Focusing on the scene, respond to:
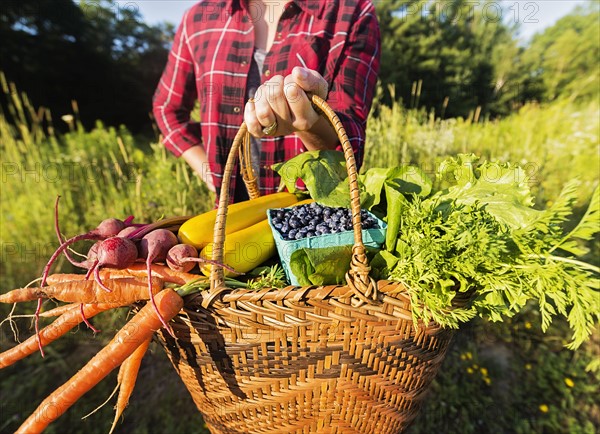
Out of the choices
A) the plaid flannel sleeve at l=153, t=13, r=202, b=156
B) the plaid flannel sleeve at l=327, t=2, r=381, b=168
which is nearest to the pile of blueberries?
the plaid flannel sleeve at l=327, t=2, r=381, b=168

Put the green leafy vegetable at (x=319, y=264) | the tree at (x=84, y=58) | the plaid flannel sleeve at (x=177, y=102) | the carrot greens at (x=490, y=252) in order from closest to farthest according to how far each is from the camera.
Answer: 1. the carrot greens at (x=490, y=252)
2. the green leafy vegetable at (x=319, y=264)
3. the plaid flannel sleeve at (x=177, y=102)
4. the tree at (x=84, y=58)

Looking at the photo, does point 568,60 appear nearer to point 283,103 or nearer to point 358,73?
point 358,73

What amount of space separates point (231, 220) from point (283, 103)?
14.4 inches

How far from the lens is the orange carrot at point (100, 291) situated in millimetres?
855

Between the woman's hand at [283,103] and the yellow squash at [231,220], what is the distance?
0.26m

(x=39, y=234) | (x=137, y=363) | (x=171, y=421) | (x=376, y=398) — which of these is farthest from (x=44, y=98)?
(x=376, y=398)

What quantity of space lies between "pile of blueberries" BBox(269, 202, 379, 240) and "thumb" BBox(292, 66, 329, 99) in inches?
11.7

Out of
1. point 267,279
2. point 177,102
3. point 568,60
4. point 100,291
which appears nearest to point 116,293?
point 100,291

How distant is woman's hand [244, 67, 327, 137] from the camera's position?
2.74ft

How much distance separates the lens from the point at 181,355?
903 mm

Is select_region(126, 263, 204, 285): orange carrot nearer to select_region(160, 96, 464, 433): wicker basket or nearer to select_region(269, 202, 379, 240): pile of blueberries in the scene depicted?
select_region(160, 96, 464, 433): wicker basket

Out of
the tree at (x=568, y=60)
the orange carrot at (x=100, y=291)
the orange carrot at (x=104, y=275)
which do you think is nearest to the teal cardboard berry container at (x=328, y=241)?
the orange carrot at (x=100, y=291)

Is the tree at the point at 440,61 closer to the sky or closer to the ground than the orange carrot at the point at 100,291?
closer to the sky

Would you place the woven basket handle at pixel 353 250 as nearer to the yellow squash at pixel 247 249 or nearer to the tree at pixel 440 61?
the yellow squash at pixel 247 249
